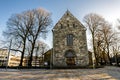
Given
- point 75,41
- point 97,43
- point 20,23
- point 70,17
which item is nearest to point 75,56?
point 75,41

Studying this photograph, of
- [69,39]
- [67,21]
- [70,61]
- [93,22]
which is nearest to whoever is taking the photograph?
[70,61]

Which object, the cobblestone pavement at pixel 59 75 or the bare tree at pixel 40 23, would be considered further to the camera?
the bare tree at pixel 40 23

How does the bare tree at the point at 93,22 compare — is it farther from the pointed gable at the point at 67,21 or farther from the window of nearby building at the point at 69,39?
the window of nearby building at the point at 69,39

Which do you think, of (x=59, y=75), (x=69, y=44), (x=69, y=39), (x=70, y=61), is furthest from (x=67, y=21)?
(x=59, y=75)

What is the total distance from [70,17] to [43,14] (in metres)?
7.42

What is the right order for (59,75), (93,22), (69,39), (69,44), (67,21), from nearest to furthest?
1. (59,75)
2. (69,44)
3. (69,39)
4. (67,21)
5. (93,22)

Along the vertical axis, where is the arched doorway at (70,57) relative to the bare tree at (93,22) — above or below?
below

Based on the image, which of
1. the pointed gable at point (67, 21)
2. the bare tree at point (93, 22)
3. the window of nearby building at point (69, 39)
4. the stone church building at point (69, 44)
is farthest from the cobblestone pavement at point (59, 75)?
the bare tree at point (93, 22)

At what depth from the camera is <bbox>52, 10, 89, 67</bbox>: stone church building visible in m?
29.6

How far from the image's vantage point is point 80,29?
31.6 metres

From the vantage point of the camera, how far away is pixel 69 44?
1201 inches

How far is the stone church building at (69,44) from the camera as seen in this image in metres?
29.6

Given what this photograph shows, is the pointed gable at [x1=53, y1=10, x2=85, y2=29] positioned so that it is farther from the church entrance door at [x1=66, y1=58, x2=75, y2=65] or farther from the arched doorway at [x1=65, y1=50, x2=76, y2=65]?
the church entrance door at [x1=66, y1=58, x2=75, y2=65]

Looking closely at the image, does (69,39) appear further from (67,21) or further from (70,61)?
(70,61)
